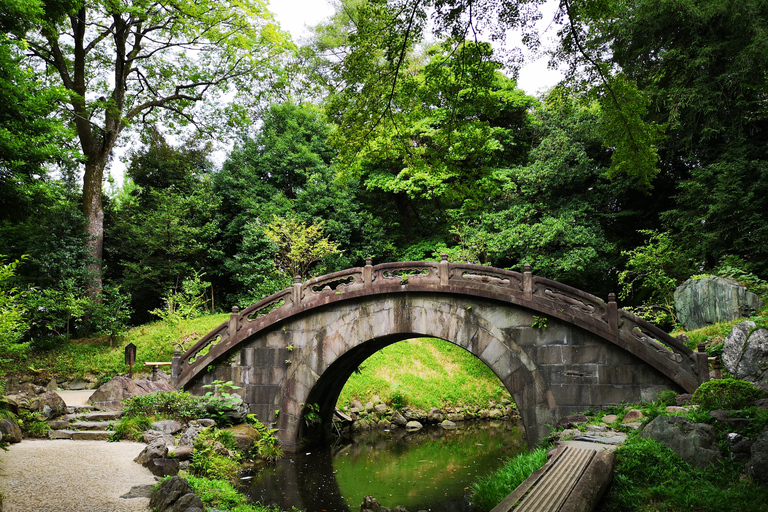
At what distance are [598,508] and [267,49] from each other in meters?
20.8

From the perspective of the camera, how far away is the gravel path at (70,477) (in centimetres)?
558

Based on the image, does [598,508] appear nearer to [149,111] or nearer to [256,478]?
[256,478]

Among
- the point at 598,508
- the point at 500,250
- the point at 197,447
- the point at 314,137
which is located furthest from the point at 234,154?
the point at 598,508

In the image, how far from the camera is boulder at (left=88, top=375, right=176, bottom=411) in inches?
437

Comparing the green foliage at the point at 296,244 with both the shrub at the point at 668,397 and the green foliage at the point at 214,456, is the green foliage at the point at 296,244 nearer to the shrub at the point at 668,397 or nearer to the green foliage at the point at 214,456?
the green foliage at the point at 214,456

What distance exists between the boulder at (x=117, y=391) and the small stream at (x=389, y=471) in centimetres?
357

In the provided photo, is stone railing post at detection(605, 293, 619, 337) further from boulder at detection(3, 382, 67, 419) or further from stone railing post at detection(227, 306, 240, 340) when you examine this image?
boulder at detection(3, 382, 67, 419)

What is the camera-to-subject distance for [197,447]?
9078 mm

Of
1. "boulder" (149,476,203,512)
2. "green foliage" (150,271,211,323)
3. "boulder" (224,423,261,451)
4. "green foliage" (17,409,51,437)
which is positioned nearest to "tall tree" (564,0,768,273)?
"boulder" (224,423,261,451)

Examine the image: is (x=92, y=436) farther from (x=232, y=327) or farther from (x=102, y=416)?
(x=232, y=327)

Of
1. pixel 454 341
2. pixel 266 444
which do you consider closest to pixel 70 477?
pixel 266 444

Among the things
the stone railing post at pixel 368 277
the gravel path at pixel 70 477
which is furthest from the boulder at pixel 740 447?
the stone railing post at pixel 368 277

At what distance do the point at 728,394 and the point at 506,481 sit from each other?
3183 millimetres

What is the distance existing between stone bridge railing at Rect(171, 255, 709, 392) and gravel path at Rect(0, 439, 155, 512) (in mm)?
3648
